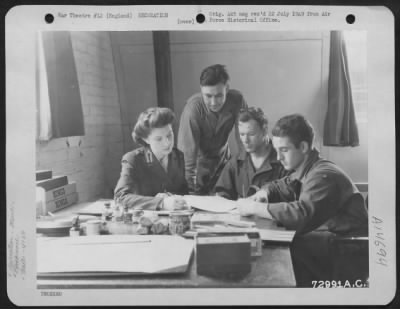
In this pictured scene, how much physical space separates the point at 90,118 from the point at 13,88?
0.18 m

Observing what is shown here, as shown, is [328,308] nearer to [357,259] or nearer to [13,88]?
[357,259]

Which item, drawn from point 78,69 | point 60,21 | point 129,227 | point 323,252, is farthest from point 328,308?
point 60,21

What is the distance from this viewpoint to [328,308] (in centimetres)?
99

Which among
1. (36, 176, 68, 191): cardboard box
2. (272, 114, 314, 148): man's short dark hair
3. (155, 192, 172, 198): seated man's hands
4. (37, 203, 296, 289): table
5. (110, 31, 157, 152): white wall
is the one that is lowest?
(37, 203, 296, 289): table

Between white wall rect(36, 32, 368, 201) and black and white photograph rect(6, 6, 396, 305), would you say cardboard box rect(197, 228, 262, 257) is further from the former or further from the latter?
white wall rect(36, 32, 368, 201)

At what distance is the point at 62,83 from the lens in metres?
0.99

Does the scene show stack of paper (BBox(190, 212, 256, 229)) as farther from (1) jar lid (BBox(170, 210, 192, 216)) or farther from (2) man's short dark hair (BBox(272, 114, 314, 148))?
(2) man's short dark hair (BBox(272, 114, 314, 148))

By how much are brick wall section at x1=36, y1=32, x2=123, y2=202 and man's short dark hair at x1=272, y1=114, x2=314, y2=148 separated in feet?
1.14

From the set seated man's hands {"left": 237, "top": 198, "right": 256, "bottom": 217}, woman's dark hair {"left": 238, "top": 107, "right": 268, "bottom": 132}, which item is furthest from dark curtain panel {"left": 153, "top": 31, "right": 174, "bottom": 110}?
seated man's hands {"left": 237, "top": 198, "right": 256, "bottom": 217}

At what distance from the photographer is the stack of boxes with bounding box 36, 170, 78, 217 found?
987mm

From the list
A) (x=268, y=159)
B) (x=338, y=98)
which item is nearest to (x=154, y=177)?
(x=268, y=159)

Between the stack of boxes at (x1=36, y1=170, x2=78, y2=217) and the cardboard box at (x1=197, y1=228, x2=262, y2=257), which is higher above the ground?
the stack of boxes at (x1=36, y1=170, x2=78, y2=217)

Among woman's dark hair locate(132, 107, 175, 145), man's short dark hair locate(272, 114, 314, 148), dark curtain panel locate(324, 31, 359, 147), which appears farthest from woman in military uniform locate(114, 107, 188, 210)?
dark curtain panel locate(324, 31, 359, 147)

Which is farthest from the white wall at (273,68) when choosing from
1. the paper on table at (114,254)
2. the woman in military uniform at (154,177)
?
the paper on table at (114,254)
